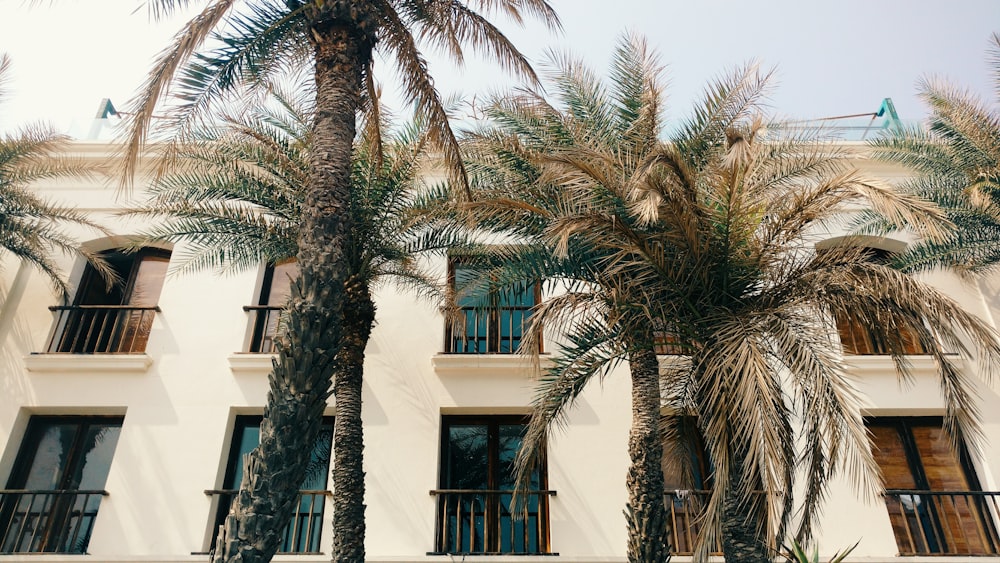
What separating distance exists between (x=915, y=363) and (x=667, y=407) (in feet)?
17.0

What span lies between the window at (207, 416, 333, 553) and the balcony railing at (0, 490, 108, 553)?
1809 mm

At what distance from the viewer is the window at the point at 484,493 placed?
426 inches

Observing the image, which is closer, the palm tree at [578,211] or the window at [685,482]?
the palm tree at [578,211]

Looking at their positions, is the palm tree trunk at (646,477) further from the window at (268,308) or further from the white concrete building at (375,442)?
the window at (268,308)

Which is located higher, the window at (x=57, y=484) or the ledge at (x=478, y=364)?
the ledge at (x=478, y=364)

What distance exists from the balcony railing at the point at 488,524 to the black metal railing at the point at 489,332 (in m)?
2.49

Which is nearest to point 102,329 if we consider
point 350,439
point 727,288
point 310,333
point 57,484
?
point 57,484

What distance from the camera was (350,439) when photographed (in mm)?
9320

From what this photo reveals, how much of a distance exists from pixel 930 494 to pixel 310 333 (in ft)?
32.7

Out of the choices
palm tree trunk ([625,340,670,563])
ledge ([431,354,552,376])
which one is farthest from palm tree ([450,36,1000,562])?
ledge ([431,354,552,376])

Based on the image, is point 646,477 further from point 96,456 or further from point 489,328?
point 96,456

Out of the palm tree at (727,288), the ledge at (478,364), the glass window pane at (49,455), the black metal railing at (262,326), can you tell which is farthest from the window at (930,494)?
the glass window pane at (49,455)

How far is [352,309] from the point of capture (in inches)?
382

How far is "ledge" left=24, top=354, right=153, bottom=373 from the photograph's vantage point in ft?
39.7
